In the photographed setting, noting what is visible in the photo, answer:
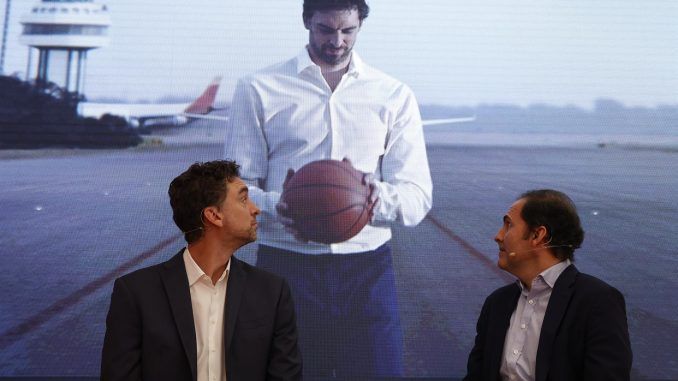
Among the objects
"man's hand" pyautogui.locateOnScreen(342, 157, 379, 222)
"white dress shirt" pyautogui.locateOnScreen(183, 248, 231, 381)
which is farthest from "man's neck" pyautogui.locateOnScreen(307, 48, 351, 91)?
"white dress shirt" pyautogui.locateOnScreen(183, 248, 231, 381)

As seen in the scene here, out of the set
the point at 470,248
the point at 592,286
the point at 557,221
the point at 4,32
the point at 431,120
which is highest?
the point at 4,32

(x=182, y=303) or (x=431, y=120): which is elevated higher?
(x=431, y=120)

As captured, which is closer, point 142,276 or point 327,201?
point 142,276

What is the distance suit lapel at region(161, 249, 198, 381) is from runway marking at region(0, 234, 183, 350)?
1556 mm

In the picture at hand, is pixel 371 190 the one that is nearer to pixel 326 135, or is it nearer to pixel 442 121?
pixel 326 135

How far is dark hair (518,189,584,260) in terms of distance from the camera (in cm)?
182

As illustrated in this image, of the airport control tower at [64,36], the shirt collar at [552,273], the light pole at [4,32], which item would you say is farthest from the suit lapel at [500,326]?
→ the light pole at [4,32]

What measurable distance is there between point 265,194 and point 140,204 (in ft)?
1.89

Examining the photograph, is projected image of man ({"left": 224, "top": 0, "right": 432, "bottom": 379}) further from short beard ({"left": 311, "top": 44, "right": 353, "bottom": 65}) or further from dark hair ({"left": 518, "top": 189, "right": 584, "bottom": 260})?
dark hair ({"left": 518, "top": 189, "right": 584, "bottom": 260})

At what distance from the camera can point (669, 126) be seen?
3439mm

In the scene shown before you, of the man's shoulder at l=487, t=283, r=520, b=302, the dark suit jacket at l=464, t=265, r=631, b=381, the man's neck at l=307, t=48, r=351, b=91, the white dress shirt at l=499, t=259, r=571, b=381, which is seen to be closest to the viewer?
the dark suit jacket at l=464, t=265, r=631, b=381

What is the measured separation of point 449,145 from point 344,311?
88 cm

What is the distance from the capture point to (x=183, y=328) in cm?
171

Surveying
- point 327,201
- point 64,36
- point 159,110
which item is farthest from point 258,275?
point 64,36
